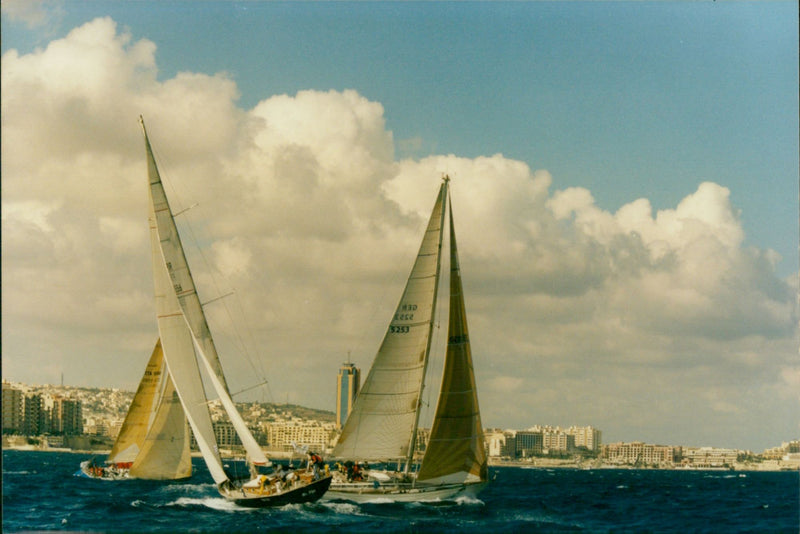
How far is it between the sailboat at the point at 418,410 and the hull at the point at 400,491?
1.5 inches

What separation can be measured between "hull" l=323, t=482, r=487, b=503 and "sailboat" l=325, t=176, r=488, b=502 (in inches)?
1.5

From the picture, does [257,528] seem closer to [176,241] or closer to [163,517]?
[163,517]

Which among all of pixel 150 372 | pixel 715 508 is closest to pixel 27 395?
pixel 150 372

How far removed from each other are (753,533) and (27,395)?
605 ft

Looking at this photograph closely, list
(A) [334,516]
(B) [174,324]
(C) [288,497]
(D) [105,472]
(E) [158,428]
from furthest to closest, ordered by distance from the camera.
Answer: (D) [105,472], (E) [158,428], (C) [288,497], (B) [174,324], (A) [334,516]

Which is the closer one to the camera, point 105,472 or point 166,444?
point 166,444

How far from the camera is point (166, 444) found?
4541cm

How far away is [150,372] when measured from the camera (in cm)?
4897

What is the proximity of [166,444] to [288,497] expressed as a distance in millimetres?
16162

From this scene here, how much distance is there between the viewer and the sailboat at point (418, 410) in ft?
111

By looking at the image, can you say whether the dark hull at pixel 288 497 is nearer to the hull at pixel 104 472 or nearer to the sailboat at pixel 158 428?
the sailboat at pixel 158 428

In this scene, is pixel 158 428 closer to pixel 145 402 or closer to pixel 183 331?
pixel 145 402

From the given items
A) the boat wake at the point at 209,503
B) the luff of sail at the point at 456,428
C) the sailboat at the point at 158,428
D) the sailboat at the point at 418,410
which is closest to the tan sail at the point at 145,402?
the sailboat at the point at 158,428

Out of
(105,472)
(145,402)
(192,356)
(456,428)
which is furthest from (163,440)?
(456,428)
